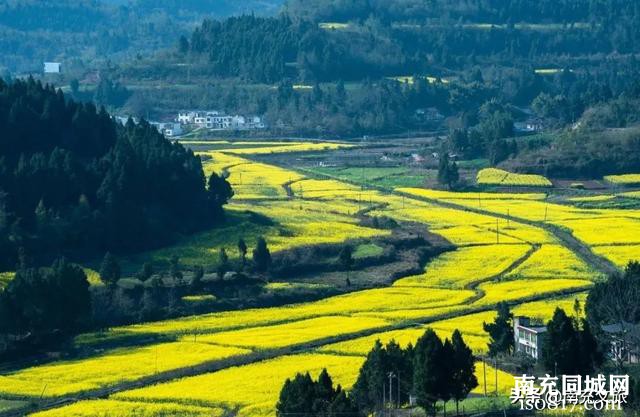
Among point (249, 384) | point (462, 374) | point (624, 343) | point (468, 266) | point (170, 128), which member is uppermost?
point (170, 128)

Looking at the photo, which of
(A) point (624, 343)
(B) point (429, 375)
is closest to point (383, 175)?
(A) point (624, 343)

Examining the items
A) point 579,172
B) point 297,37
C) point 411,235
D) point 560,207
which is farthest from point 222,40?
point 411,235

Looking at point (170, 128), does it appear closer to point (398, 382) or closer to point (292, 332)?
point (292, 332)

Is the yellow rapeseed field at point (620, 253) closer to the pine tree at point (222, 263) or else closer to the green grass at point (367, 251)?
the green grass at point (367, 251)

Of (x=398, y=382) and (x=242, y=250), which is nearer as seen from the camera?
(x=398, y=382)

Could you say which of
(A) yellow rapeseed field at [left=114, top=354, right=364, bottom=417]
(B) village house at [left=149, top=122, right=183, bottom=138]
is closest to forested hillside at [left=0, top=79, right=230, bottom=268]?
(A) yellow rapeseed field at [left=114, top=354, right=364, bottom=417]

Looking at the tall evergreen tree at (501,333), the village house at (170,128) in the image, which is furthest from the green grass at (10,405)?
the village house at (170,128)

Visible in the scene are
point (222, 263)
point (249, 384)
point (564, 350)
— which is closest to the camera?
point (564, 350)
